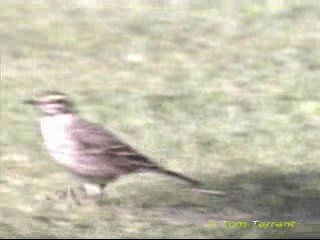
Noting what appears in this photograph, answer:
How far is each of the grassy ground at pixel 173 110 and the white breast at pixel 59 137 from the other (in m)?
0.19

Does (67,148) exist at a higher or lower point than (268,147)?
higher

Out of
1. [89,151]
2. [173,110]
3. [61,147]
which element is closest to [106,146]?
[89,151]

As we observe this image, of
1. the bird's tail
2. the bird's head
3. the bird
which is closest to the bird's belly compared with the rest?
the bird

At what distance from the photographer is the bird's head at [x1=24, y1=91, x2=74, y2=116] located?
3.88 metres

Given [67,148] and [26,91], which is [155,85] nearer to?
[26,91]

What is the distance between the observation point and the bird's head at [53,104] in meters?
3.88

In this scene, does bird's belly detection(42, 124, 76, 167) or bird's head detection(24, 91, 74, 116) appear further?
bird's head detection(24, 91, 74, 116)

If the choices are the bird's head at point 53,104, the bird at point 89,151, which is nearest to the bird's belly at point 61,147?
the bird at point 89,151

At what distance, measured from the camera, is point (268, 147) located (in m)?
4.59

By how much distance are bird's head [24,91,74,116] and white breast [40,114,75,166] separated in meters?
0.04

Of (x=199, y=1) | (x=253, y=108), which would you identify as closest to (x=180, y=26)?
(x=199, y=1)

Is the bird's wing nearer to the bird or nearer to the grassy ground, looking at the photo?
the bird

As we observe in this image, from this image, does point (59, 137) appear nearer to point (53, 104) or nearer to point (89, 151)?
point (89, 151)

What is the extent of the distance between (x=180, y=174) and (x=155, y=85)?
176cm
